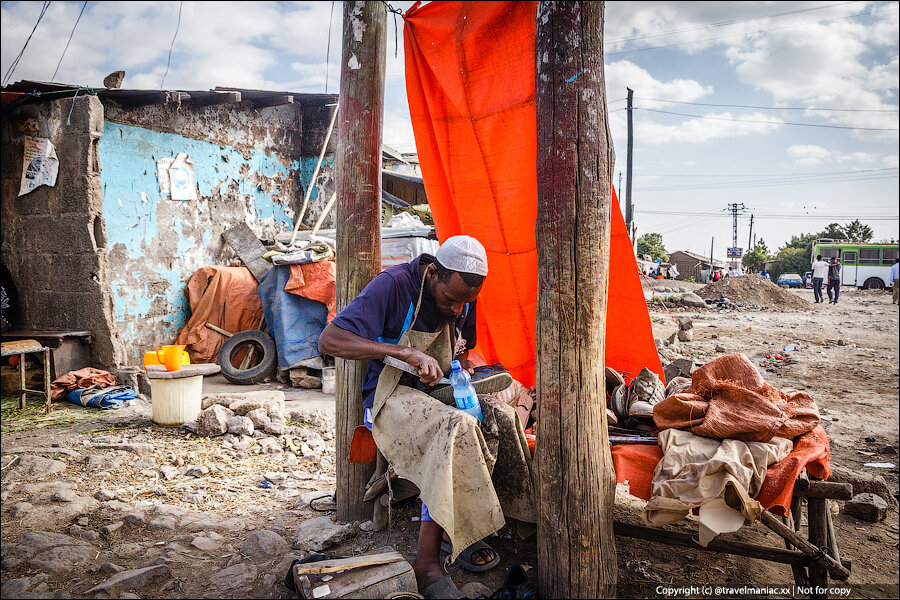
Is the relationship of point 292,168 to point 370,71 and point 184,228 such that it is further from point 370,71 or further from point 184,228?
point 370,71

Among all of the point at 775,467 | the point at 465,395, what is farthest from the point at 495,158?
the point at 775,467

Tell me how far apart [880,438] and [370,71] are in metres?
5.40

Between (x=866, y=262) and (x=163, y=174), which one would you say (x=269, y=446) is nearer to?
(x=163, y=174)

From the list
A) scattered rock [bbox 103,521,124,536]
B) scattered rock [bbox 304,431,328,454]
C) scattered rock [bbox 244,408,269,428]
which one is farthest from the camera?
scattered rock [bbox 244,408,269,428]

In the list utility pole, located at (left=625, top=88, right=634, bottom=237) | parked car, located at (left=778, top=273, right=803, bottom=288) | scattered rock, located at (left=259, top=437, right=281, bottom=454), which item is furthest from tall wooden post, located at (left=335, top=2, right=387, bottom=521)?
parked car, located at (left=778, top=273, right=803, bottom=288)

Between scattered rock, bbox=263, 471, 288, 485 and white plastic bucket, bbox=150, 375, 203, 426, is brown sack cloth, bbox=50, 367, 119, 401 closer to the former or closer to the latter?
white plastic bucket, bbox=150, 375, 203, 426

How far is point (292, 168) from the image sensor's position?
9.28 metres

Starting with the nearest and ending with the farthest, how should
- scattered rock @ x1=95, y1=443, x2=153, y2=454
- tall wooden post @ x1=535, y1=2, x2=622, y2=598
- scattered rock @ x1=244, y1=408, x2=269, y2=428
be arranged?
tall wooden post @ x1=535, y1=2, x2=622, y2=598
scattered rock @ x1=95, y1=443, x2=153, y2=454
scattered rock @ x1=244, y1=408, x2=269, y2=428

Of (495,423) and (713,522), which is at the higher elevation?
(495,423)

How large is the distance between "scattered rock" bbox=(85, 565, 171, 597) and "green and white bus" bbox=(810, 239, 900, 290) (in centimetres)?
3363

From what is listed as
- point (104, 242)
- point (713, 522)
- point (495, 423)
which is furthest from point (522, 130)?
point (104, 242)

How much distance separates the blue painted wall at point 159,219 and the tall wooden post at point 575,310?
610 cm

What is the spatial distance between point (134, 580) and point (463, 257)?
2124 millimetres

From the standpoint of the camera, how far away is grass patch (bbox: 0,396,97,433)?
506cm
